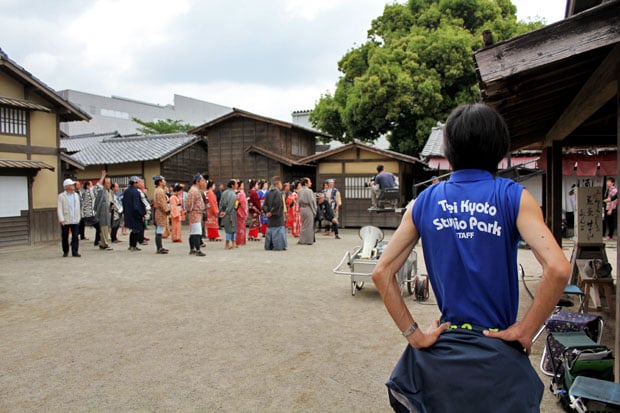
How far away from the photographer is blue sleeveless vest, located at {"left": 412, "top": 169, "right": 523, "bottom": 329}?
1694mm

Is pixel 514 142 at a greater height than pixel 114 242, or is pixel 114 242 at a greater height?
pixel 514 142

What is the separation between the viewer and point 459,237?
174 cm

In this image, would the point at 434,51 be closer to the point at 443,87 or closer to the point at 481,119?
the point at 443,87

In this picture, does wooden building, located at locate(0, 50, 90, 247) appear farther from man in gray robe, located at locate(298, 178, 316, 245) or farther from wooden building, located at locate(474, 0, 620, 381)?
wooden building, located at locate(474, 0, 620, 381)

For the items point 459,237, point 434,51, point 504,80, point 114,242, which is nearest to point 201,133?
point 114,242

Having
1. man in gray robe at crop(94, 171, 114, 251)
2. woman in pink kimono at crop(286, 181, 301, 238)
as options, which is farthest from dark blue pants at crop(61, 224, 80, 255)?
woman in pink kimono at crop(286, 181, 301, 238)

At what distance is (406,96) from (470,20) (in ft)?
20.2

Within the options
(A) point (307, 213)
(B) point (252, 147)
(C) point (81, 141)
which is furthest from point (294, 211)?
(C) point (81, 141)

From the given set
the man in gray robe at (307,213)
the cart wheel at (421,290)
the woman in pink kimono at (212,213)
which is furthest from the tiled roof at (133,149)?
the cart wheel at (421,290)

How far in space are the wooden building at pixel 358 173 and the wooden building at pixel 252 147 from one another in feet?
5.77

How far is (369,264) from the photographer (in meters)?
6.92

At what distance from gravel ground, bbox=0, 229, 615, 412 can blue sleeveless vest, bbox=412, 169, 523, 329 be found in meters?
2.09

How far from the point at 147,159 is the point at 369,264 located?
55.9 feet

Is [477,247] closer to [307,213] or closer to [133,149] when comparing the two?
[307,213]
